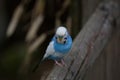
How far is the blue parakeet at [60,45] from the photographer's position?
5.80 ft

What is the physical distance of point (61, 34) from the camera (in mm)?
1761

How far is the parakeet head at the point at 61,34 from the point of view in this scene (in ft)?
5.77

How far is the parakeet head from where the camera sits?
5.77 ft

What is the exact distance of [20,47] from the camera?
153 inches

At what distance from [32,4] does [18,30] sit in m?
0.26

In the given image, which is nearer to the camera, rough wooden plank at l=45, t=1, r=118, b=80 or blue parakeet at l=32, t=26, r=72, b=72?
rough wooden plank at l=45, t=1, r=118, b=80

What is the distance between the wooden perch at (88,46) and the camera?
1637 mm

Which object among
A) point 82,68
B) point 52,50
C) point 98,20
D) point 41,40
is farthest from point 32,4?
point 82,68

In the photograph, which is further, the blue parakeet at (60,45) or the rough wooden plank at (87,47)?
the blue parakeet at (60,45)

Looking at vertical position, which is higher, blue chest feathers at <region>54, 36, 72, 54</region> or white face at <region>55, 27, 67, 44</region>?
white face at <region>55, 27, 67, 44</region>

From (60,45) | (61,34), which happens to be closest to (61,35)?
(61,34)

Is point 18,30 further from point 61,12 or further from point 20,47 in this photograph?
point 61,12

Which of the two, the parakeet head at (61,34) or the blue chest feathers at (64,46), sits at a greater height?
the parakeet head at (61,34)

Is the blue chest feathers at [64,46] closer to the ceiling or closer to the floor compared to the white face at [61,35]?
closer to the floor
